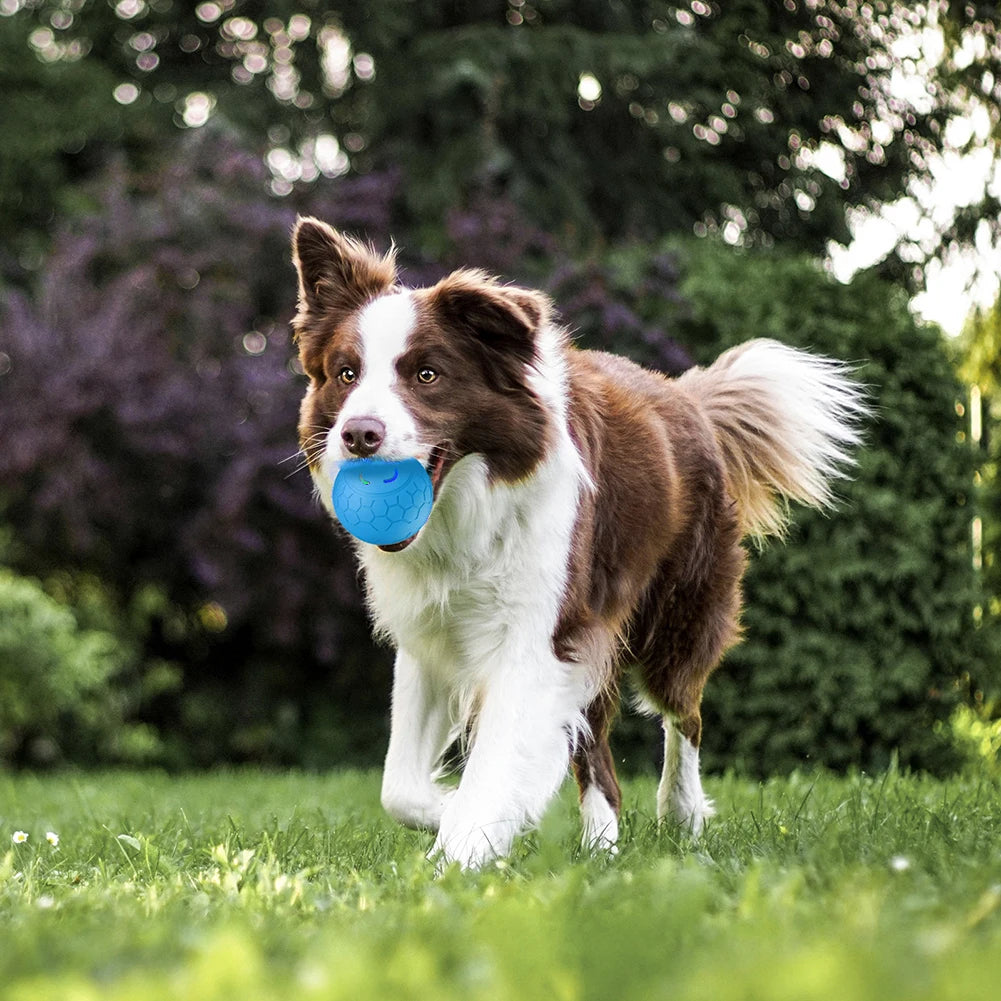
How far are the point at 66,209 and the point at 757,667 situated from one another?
8.99m

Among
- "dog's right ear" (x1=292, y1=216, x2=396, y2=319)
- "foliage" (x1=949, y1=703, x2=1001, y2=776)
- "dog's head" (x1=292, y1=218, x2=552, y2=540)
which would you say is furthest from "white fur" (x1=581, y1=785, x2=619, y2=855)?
"foliage" (x1=949, y1=703, x2=1001, y2=776)

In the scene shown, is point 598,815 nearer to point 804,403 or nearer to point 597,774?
point 597,774

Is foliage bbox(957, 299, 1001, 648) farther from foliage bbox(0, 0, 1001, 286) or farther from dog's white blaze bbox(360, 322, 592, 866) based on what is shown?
dog's white blaze bbox(360, 322, 592, 866)

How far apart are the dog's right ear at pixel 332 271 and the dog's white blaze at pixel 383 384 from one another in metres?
0.10

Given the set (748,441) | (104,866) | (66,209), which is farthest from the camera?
(66,209)

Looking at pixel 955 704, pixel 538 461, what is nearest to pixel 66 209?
pixel 955 704

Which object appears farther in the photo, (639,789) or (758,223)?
(758,223)

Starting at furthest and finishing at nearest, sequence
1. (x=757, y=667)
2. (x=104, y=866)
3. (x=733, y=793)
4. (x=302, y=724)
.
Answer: (x=302, y=724) → (x=757, y=667) → (x=733, y=793) → (x=104, y=866)

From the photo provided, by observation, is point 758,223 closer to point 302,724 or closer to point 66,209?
point 302,724

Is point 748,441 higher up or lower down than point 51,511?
higher up

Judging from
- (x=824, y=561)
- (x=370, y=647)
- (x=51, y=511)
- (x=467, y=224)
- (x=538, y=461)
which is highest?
(x=467, y=224)

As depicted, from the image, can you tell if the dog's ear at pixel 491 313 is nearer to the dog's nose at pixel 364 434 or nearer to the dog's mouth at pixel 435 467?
the dog's mouth at pixel 435 467

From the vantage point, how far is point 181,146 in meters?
11.9

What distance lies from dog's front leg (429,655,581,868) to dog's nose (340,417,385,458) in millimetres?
755
